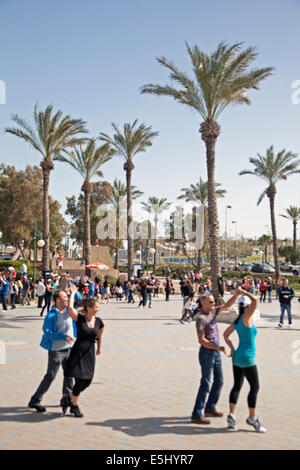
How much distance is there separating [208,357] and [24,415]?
7.77 feet

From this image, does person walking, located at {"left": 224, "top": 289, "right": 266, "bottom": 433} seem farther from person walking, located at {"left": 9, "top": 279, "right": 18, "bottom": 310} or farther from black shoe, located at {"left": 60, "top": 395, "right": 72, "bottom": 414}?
person walking, located at {"left": 9, "top": 279, "right": 18, "bottom": 310}

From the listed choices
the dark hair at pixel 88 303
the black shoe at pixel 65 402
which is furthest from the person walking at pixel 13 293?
the dark hair at pixel 88 303

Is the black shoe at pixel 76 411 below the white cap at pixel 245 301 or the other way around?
below

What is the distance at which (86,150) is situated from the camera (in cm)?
3503

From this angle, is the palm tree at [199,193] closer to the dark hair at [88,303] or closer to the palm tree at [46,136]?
the palm tree at [46,136]

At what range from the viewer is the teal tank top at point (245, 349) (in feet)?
18.2

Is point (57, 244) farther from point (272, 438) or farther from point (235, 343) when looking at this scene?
point (272, 438)

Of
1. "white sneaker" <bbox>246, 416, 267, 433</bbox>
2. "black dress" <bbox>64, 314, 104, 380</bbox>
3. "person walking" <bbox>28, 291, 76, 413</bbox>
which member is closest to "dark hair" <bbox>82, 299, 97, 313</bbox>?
"black dress" <bbox>64, 314, 104, 380</bbox>

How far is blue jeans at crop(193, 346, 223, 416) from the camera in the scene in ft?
18.8

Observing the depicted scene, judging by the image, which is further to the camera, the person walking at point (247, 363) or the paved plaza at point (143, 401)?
the person walking at point (247, 363)

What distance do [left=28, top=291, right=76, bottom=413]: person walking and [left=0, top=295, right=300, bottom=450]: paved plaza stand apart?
0.85ft

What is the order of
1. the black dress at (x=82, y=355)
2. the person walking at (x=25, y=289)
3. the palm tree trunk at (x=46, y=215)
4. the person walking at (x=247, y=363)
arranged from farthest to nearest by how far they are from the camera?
1. the palm tree trunk at (x=46, y=215)
2. the person walking at (x=25, y=289)
3. the black dress at (x=82, y=355)
4. the person walking at (x=247, y=363)

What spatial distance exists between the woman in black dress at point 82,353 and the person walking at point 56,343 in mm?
268
